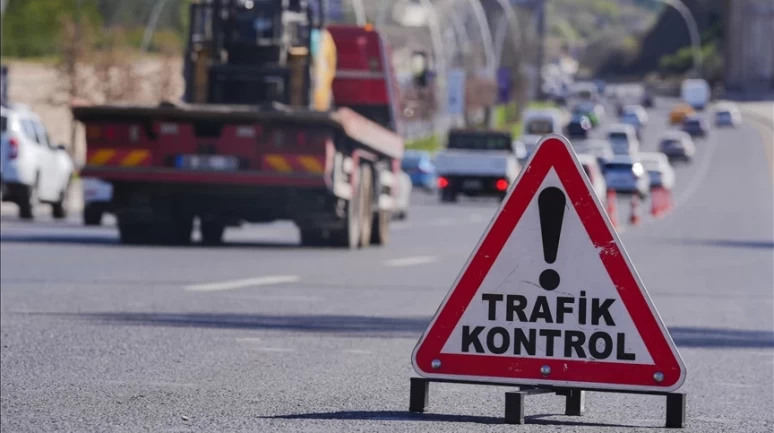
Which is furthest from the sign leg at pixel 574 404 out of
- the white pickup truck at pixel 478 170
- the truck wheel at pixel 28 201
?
the white pickup truck at pixel 478 170

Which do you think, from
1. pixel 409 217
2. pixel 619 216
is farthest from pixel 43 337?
pixel 619 216

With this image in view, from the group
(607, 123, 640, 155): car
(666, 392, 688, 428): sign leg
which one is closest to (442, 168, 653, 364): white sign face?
(666, 392, 688, 428): sign leg

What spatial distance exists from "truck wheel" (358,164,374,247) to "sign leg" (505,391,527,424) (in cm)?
1556

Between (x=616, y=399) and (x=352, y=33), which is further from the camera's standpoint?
(x=352, y=33)

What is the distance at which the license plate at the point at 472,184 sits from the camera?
49.0 meters

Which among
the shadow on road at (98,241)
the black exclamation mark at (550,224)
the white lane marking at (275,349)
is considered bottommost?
the shadow on road at (98,241)

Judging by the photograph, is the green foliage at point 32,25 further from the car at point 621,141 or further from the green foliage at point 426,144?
the green foliage at point 426,144

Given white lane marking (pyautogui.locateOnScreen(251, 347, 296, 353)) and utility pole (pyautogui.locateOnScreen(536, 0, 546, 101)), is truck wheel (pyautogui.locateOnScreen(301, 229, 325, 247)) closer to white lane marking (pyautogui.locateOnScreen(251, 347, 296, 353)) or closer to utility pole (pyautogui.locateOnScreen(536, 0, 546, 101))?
white lane marking (pyautogui.locateOnScreen(251, 347, 296, 353))

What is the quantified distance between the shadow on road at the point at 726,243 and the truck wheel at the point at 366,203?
7.05 m

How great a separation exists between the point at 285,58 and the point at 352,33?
1.70m

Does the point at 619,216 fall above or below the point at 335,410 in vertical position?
below

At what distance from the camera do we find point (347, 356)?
34.4ft

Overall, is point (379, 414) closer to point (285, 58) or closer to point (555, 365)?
Result: point (555, 365)

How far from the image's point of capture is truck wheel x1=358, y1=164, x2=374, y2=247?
2333 cm
